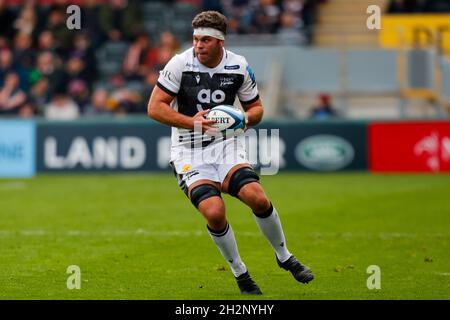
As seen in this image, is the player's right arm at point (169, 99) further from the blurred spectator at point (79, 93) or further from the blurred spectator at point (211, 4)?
the blurred spectator at point (211, 4)

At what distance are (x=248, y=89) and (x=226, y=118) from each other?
0.62 meters

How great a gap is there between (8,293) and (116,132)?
1465cm

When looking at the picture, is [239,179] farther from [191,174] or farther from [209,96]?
[209,96]

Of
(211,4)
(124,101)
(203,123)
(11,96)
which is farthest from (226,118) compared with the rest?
(211,4)

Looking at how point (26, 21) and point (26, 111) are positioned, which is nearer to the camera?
point (26, 111)

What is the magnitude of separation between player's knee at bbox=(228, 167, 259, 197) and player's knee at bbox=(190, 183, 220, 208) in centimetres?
13

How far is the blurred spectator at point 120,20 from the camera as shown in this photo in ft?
91.7

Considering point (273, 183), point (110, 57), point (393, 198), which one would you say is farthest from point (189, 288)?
point (110, 57)

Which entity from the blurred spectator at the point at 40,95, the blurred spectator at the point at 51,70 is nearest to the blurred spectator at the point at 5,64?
the blurred spectator at the point at 51,70

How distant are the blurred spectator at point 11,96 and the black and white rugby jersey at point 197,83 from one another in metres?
16.6

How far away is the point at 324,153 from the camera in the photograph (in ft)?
79.0

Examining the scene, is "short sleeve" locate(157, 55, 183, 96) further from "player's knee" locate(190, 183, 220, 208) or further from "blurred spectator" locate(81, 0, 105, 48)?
"blurred spectator" locate(81, 0, 105, 48)

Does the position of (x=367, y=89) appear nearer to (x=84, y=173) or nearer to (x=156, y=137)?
(x=156, y=137)

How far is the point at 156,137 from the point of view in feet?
79.5
